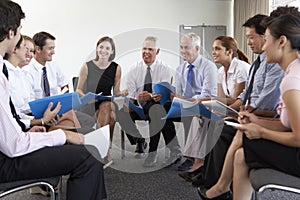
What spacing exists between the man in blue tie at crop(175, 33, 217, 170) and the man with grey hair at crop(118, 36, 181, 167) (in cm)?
17

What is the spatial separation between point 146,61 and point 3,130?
6.25 feet

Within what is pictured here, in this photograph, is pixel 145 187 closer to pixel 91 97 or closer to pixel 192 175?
pixel 192 175

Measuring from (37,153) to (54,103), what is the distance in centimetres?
52

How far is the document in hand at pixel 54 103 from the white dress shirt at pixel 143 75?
103 cm

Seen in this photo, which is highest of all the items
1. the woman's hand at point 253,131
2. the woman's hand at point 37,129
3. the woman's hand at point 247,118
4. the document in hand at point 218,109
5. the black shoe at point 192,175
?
the woman's hand at point 253,131

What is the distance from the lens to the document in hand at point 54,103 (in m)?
1.80

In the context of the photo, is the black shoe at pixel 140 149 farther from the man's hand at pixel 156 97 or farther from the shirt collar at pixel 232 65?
the shirt collar at pixel 232 65

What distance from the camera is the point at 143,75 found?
3.07 metres

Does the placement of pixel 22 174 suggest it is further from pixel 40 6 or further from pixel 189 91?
pixel 40 6

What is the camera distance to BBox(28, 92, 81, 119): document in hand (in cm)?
180

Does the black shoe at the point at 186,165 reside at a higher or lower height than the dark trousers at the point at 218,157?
lower

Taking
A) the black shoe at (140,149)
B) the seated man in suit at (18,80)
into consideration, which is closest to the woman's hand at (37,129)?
the seated man in suit at (18,80)

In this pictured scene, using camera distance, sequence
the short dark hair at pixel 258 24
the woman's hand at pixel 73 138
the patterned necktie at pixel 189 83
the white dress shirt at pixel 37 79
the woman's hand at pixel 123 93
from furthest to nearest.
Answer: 1. the woman's hand at pixel 123 93
2. the patterned necktie at pixel 189 83
3. the white dress shirt at pixel 37 79
4. the short dark hair at pixel 258 24
5. the woman's hand at pixel 73 138

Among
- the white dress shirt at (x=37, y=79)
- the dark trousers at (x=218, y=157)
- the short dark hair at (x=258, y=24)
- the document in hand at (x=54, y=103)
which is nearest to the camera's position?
the document in hand at (x=54, y=103)
